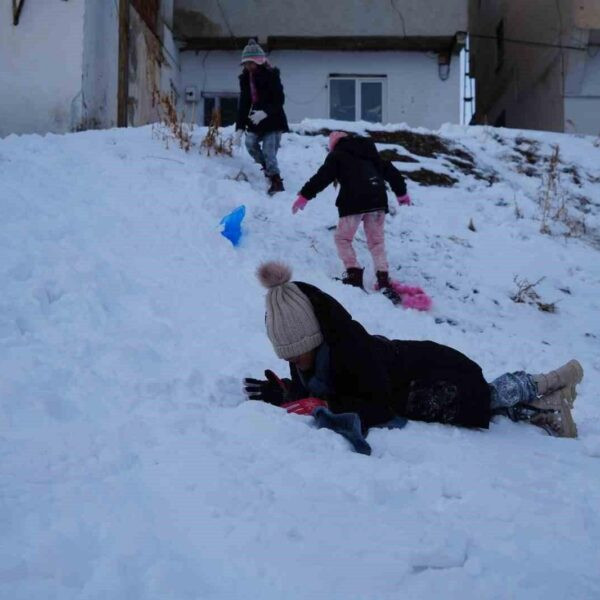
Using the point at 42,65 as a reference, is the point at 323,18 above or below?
above

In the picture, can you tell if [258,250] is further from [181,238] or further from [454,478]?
[454,478]

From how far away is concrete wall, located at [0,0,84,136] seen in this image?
9.94 m

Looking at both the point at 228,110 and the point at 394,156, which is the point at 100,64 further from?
the point at 394,156

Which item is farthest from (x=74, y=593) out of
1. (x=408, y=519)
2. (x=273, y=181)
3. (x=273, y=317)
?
(x=273, y=181)

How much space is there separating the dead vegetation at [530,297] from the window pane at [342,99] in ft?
29.3

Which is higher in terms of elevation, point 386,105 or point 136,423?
point 386,105

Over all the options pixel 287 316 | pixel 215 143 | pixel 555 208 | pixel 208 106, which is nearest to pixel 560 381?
pixel 287 316

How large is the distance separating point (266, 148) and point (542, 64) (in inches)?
382

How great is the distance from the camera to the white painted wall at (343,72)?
47.2 ft

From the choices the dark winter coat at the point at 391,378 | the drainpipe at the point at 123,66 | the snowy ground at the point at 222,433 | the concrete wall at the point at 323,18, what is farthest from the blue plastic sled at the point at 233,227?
the concrete wall at the point at 323,18

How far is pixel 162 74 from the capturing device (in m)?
13.5

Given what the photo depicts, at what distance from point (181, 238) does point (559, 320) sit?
3.25 metres

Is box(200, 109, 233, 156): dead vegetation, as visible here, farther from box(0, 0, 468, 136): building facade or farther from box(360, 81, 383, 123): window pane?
box(360, 81, 383, 123): window pane

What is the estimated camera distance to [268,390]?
3451mm
